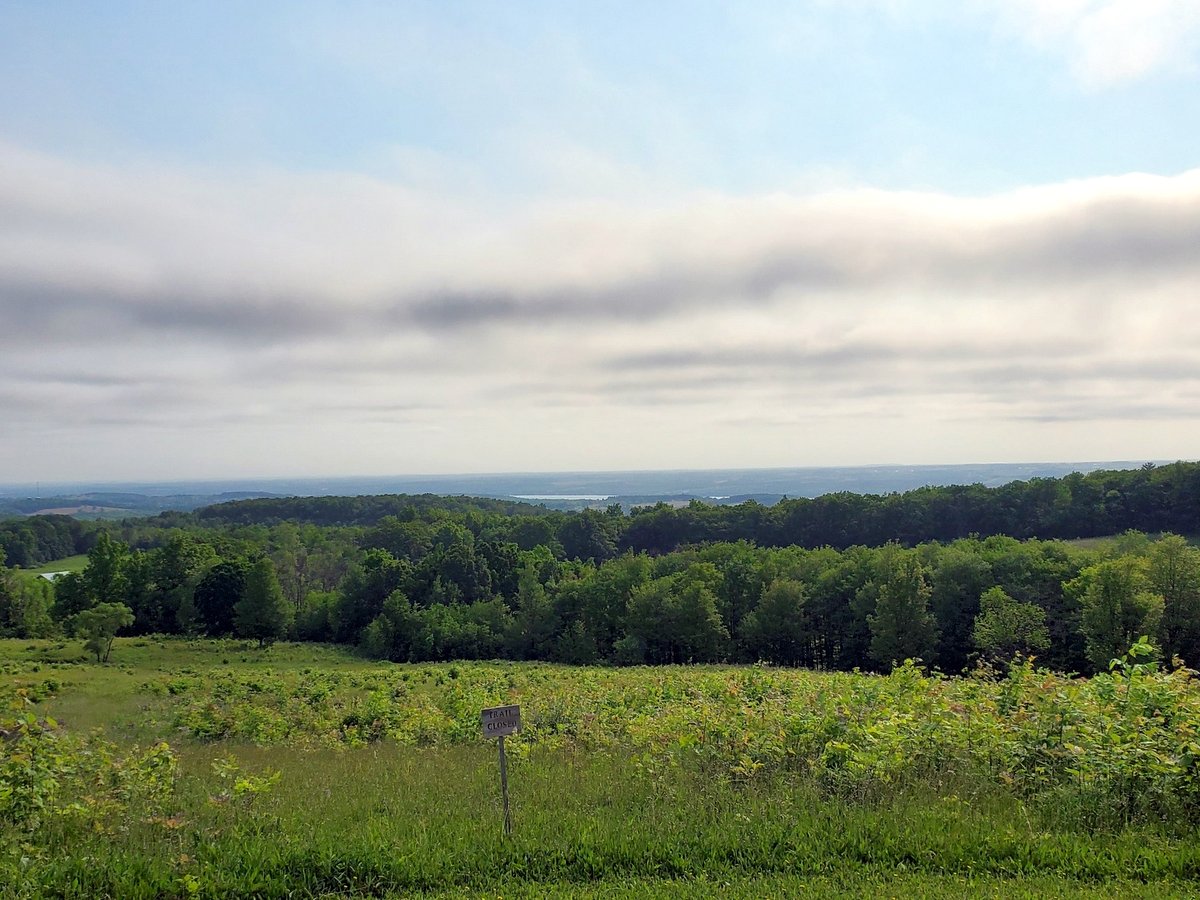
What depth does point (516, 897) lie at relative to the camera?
6.19 meters

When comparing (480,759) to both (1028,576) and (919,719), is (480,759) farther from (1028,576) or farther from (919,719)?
(1028,576)

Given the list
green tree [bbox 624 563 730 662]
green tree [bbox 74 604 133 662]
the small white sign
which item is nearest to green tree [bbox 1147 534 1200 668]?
green tree [bbox 624 563 730 662]

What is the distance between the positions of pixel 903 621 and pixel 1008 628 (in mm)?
7188

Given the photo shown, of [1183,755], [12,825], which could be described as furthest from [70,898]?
[1183,755]

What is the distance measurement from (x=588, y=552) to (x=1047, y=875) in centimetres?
10415

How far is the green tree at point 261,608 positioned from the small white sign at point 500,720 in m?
65.5

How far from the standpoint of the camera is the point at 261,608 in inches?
2549

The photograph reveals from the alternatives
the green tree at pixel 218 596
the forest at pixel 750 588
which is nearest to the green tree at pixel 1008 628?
the forest at pixel 750 588

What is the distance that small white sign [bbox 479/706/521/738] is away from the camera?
7.34m

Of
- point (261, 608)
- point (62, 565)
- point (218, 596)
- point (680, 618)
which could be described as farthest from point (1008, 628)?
point (62, 565)

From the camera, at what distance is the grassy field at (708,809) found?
641 centimetres

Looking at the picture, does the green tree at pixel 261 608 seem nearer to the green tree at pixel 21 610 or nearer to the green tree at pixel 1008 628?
the green tree at pixel 21 610

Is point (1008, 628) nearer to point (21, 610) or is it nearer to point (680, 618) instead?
point (680, 618)

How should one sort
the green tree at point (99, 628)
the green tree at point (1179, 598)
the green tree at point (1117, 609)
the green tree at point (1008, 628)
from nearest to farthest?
the green tree at point (1117, 609), the green tree at point (1179, 598), the green tree at point (1008, 628), the green tree at point (99, 628)
